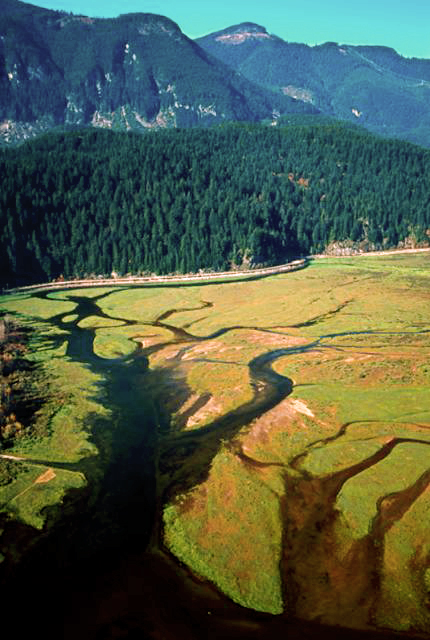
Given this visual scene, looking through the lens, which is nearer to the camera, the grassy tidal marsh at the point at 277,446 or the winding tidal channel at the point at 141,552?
the winding tidal channel at the point at 141,552

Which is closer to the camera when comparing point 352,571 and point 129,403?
point 352,571

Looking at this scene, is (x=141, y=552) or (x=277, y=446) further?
(x=277, y=446)

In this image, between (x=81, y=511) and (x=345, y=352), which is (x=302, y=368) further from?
(x=81, y=511)

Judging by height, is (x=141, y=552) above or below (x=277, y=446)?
below

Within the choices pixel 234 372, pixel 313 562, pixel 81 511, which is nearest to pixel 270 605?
pixel 313 562
